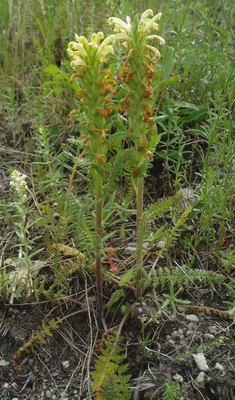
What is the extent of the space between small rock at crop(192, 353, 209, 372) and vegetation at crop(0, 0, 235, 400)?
0.42 ft

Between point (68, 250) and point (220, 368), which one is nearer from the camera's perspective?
point (220, 368)

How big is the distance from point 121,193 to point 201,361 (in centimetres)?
99

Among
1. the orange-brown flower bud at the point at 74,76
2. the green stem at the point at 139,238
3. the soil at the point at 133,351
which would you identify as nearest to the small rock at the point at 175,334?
the soil at the point at 133,351

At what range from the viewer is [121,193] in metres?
2.74

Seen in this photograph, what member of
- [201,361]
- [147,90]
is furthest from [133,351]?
[147,90]

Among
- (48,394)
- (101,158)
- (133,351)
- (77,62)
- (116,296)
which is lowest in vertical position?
(48,394)

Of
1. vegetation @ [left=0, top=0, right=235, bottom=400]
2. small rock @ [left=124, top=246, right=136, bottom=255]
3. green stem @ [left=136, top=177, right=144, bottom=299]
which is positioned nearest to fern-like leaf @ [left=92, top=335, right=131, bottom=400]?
vegetation @ [left=0, top=0, right=235, bottom=400]

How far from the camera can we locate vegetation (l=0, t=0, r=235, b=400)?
1960 millimetres

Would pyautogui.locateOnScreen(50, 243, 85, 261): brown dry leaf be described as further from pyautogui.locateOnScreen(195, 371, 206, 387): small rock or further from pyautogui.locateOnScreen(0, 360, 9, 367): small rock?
pyautogui.locateOnScreen(195, 371, 206, 387): small rock

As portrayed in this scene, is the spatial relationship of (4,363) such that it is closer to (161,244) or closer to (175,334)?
(175,334)

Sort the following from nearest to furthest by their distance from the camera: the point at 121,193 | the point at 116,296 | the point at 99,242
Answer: the point at 99,242 < the point at 116,296 < the point at 121,193

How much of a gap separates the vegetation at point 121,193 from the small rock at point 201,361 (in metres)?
0.13

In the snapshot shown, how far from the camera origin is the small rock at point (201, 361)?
6.70ft

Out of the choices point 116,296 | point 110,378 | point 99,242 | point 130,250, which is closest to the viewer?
point 110,378
